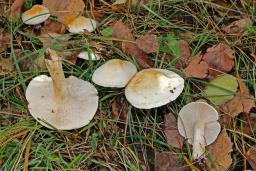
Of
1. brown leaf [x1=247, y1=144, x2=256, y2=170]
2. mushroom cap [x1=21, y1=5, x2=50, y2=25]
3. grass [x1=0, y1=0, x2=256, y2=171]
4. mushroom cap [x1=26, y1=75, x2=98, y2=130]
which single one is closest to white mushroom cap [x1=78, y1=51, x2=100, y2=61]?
grass [x1=0, y1=0, x2=256, y2=171]

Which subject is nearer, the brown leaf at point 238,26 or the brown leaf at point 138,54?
the brown leaf at point 138,54

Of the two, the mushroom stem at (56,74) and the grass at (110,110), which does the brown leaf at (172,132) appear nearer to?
the grass at (110,110)

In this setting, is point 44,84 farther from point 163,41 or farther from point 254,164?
point 254,164

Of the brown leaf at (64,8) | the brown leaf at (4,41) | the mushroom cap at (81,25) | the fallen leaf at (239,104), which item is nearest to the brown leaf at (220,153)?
the fallen leaf at (239,104)

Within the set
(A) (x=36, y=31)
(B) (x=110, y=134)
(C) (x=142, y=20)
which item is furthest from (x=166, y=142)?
(A) (x=36, y=31)

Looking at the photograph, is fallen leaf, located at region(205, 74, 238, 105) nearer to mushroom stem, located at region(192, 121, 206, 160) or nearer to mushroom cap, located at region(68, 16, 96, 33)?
mushroom stem, located at region(192, 121, 206, 160)
